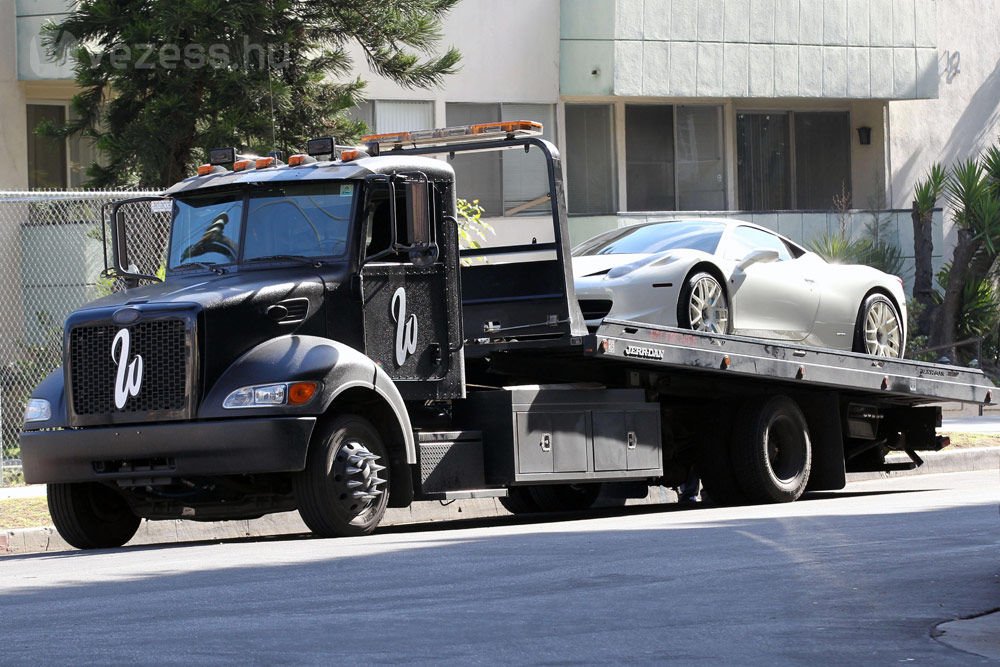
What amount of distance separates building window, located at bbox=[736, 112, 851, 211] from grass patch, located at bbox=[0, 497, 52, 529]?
19.5 m

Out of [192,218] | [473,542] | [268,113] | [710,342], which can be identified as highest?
[268,113]

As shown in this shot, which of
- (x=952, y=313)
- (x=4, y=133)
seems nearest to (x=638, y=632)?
(x=4, y=133)

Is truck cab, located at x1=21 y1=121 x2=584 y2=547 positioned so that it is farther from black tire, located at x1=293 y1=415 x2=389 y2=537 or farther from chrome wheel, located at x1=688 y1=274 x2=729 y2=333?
chrome wheel, located at x1=688 y1=274 x2=729 y2=333

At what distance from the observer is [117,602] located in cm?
782

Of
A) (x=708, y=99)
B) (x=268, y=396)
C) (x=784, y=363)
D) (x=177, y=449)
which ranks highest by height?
(x=708, y=99)

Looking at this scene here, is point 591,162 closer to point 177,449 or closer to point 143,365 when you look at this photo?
point 143,365

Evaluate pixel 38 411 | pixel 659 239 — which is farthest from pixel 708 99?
pixel 38 411

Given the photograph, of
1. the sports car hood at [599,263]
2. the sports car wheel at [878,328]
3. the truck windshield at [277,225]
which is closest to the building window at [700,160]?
the sports car wheel at [878,328]

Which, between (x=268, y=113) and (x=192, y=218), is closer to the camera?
(x=192, y=218)

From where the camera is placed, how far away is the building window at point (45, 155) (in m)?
24.5

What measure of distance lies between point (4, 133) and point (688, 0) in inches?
445

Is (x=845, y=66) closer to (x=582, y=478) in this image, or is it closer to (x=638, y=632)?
(x=582, y=478)

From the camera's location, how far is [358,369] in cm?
1123

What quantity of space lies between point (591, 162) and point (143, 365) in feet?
63.4
